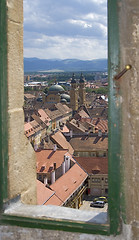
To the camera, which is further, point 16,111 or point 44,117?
point 44,117

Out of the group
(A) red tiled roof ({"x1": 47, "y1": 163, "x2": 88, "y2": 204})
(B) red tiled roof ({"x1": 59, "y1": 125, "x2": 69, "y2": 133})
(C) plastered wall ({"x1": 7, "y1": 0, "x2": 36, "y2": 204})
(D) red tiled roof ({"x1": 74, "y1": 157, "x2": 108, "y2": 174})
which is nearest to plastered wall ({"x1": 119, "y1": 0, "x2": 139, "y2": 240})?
(C) plastered wall ({"x1": 7, "y1": 0, "x2": 36, "y2": 204})

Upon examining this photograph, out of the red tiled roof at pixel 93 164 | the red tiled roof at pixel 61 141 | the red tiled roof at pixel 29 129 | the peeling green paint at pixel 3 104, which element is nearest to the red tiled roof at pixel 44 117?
the red tiled roof at pixel 29 129

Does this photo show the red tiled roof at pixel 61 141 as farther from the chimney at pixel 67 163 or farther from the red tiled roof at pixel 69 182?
the chimney at pixel 67 163

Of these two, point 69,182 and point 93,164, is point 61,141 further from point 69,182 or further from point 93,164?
point 69,182

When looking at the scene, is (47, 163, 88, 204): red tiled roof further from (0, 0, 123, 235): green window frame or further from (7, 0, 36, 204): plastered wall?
(0, 0, 123, 235): green window frame

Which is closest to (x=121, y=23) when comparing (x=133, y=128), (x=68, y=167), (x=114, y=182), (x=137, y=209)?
(x=133, y=128)

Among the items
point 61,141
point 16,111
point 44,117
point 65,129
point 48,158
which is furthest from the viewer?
point 44,117

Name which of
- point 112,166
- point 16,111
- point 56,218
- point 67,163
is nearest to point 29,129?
point 67,163
